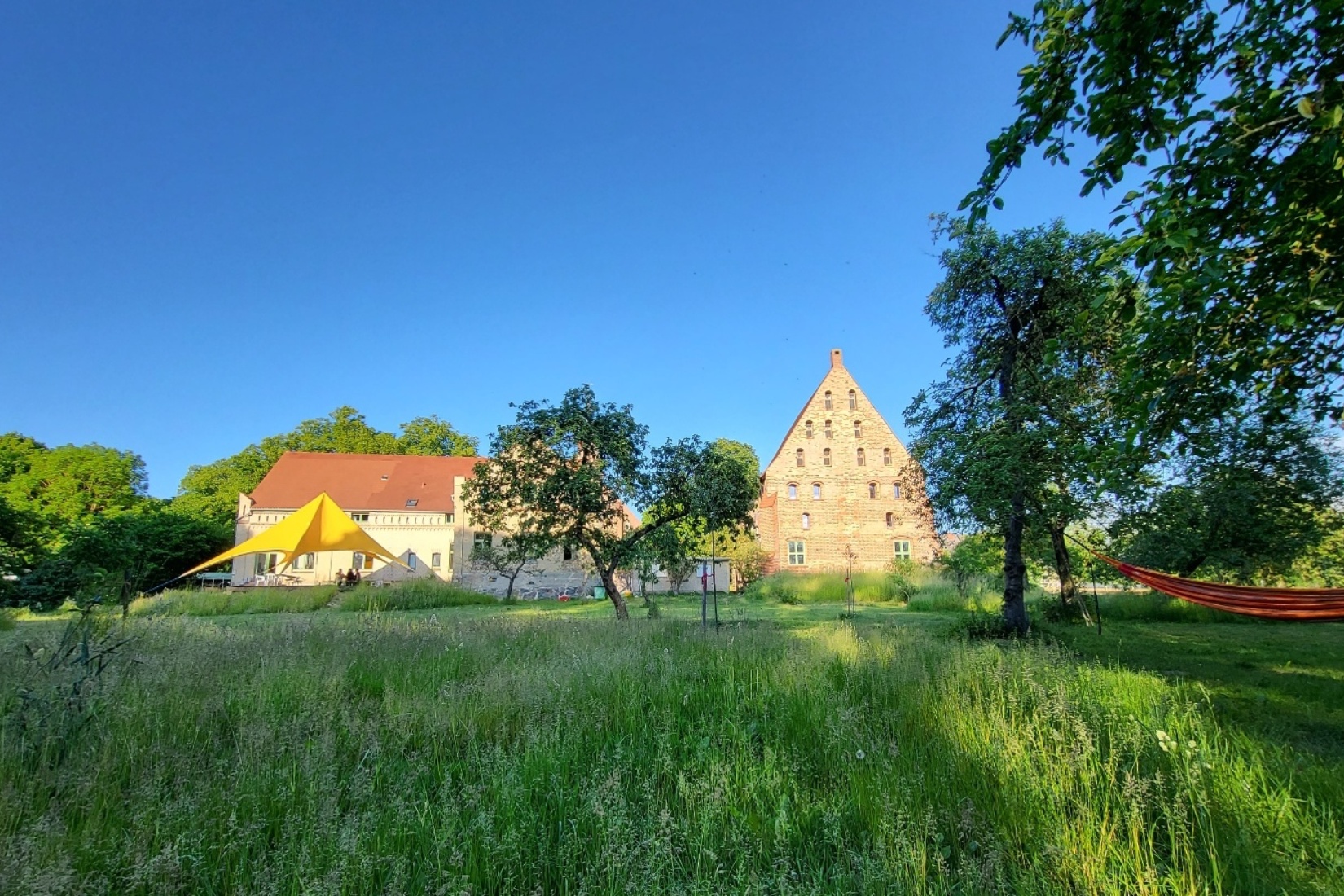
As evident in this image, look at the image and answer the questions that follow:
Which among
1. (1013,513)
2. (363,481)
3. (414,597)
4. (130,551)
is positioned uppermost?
(363,481)

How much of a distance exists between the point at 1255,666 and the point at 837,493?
2509 centimetres

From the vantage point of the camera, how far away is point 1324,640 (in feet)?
33.1

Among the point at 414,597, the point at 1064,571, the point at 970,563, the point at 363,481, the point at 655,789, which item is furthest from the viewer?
the point at 363,481

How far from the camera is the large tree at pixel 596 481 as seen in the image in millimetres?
11719

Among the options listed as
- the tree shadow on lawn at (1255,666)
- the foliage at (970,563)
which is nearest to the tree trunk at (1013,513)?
the tree shadow on lawn at (1255,666)

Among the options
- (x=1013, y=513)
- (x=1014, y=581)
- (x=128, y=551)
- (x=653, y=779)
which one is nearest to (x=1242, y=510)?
(x=1014, y=581)

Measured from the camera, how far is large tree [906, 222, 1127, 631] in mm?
9141

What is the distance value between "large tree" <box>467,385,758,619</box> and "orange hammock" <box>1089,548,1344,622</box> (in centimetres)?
698

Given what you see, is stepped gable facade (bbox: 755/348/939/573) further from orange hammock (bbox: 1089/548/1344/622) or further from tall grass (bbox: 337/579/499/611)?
orange hammock (bbox: 1089/548/1344/622)

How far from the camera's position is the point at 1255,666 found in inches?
292

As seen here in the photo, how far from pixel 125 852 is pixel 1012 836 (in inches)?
141

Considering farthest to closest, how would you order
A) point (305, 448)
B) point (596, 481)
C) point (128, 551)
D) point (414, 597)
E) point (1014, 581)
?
point (305, 448) → point (128, 551) → point (414, 597) → point (596, 481) → point (1014, 581)

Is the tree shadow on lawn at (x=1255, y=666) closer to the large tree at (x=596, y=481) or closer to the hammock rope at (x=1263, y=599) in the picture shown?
the hammock rope at (x=1263, y=599)

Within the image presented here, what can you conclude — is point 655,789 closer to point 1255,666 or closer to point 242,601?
point 1255,666
